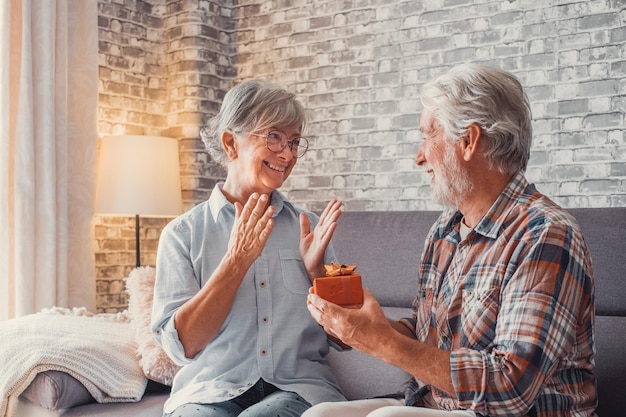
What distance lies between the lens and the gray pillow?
2262mm

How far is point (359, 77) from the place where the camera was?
3699 mm

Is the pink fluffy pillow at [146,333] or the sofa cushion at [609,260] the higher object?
the sofa cushion at [609,260]

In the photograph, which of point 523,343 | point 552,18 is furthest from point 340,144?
point 523,343

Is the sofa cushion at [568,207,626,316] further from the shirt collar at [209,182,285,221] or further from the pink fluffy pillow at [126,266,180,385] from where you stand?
the pink fluffy pillow at [126,266,180,385]

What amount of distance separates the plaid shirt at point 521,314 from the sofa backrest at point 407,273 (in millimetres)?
510

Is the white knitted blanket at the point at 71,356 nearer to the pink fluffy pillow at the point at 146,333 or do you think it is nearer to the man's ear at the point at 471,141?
the pink fluffy pillow at the point at 146,333

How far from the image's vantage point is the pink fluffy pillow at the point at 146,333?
2.45m

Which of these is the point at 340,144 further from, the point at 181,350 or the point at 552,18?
the point at 181,350

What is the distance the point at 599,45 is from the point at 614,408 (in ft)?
5.15

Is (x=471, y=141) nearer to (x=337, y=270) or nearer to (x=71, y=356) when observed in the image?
(x=337, y=270)

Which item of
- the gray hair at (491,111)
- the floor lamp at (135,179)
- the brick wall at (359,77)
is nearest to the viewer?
the gray hair at (491,111)

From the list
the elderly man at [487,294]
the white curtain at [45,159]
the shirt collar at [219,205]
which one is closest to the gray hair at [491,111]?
the elderly man at [487,294]

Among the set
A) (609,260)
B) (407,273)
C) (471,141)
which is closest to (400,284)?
(407,273)

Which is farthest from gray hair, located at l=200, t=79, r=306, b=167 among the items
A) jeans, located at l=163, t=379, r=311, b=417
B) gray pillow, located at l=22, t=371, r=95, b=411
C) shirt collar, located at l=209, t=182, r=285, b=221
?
gray pillow, located at l=22, t=371, r=95, b=411
